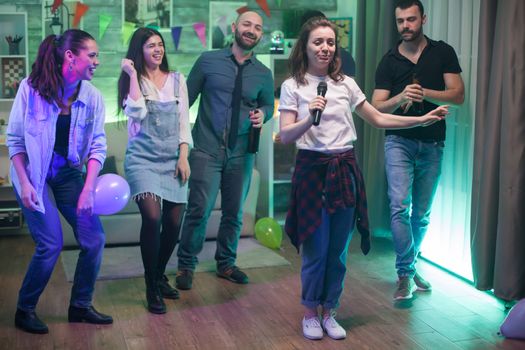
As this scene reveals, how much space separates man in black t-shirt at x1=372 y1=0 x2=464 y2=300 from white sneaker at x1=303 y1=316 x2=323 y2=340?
0.72 metres

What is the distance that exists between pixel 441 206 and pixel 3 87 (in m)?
3.24

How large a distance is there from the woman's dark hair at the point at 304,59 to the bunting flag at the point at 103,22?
2.94 metres

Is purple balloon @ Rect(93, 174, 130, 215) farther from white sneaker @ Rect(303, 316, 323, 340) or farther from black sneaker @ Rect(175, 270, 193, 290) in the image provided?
white sneaker @ Rect(303, 316, 323, 340)

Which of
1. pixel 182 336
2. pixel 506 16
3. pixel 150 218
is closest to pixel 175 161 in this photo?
pixel 150 218

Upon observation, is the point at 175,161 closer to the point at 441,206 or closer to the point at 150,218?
the point at 150,218

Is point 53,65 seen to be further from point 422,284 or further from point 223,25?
point 223,25

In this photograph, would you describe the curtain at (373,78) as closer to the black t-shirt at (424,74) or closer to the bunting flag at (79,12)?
the black t-shirt at (424,74)

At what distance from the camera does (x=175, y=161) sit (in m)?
3.78

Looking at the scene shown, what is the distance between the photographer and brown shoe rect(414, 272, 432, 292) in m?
4.21

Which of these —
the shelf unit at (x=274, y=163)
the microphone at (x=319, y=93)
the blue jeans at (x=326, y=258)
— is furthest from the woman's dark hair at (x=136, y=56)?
the shelf unit at (x=274, y=163)

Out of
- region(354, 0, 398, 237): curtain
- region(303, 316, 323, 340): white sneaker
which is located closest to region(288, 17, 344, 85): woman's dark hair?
Answer: region(303, 316, 323, 340): white sneaker

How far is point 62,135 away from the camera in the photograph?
11.1 feet

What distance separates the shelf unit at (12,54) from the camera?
18.1ft

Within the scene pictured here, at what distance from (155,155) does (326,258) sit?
1.00 metres
